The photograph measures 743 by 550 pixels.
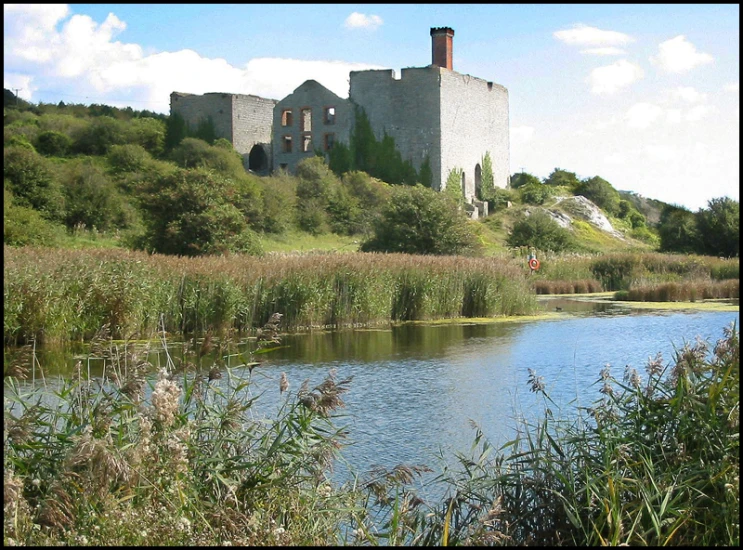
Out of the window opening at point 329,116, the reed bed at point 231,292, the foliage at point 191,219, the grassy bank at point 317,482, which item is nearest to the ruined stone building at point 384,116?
the window opening at point 329,116

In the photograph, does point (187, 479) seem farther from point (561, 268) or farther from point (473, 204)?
point (473, 204)

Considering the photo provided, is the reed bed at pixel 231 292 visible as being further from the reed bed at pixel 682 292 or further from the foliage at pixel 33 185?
the foliage at pixel 33 185

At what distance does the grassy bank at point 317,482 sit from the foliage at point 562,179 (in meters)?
43.0

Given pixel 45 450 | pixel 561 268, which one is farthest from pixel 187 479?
pixel 561 268

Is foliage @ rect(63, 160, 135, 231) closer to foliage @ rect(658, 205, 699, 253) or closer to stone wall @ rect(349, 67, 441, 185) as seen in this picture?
stone wall @ rect(349, 67, 441, 185)

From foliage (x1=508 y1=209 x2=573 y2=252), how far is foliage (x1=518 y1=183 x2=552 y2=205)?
7.73m

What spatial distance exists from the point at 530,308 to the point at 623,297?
15.3ft

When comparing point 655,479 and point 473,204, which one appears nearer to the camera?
point 655,479

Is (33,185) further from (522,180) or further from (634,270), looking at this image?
(522,180)

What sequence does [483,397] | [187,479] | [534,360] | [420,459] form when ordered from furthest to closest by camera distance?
[534,360] → [483,397] → [420,459] → [187,479]

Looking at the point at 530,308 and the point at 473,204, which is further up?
the point at 473,204

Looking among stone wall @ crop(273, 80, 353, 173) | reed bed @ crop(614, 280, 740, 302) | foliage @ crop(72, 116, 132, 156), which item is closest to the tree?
reed bed @ crop(614, 280, 740, 302)

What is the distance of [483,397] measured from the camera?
27.9ft

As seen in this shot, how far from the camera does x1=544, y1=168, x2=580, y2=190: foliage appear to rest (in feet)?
154
